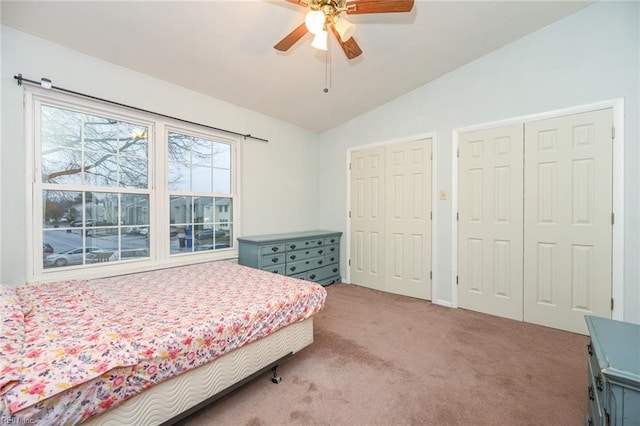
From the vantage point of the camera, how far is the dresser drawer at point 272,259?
127 inches

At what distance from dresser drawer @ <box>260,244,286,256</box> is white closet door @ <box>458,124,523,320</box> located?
6.92ft

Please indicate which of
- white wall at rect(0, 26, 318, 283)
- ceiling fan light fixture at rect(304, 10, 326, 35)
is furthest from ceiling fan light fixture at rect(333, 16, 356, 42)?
white wall at rect(0, 26, 318, 283)

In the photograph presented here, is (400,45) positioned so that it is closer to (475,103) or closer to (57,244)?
(475,103)

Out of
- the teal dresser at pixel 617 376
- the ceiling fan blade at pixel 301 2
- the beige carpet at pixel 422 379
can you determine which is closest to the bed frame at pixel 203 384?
the beige carpet at pixel 422 379

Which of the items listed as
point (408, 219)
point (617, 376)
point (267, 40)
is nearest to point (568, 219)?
point (408, 219)

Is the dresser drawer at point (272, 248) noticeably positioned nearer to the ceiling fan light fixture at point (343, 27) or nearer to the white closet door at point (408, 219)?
the white closet door at point (408, 219)

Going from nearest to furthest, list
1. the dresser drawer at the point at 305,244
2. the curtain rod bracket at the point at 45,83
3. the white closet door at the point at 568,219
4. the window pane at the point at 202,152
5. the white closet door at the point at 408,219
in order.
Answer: the curtain rod bracket at the point at 45,83
the white closet door at the point at 568,219
the window pane at the point at 202,152
the white closet door at the point at 408,219
the dresser drawer at the point at 305,244

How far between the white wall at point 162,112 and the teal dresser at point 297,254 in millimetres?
382

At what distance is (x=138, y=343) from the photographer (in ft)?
3.98

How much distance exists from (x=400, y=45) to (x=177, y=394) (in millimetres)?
3183

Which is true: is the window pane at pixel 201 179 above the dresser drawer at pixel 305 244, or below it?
above

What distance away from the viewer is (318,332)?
2541 mm

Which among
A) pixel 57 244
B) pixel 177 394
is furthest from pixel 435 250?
pixel 57 244

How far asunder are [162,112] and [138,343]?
2.34m
